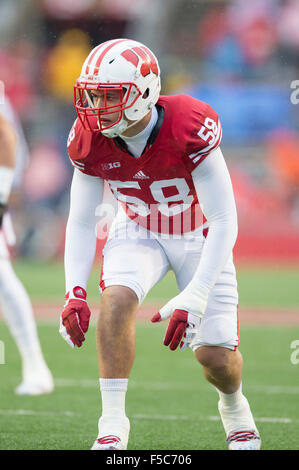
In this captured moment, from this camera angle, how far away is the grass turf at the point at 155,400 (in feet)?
12.8

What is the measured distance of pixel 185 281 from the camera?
365 centimetres

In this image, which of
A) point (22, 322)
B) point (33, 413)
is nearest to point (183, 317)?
point (33, 413)

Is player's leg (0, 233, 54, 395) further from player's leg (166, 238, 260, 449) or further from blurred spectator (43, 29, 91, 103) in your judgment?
blurred spectator (43, 29, 91, 103)

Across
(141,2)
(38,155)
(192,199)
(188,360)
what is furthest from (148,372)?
(141,2)

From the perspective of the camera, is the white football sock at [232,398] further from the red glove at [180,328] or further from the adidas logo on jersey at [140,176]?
the adidas logo on jersey at [140,176]

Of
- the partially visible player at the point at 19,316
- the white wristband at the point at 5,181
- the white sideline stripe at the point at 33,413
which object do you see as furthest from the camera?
the partially visible player at the point at 19,316

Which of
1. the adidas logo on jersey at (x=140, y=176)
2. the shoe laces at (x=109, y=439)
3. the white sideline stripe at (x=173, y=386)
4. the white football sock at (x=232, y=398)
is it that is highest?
the adidas logo on jersey at (x=140, y=176)

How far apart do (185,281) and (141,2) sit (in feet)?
45.1

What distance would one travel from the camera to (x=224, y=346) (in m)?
3.50

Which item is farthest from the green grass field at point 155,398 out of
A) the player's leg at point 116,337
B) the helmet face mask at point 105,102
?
the helmet face mask at point 105,102

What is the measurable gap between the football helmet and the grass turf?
140 cm

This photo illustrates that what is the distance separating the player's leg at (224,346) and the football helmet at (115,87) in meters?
0.63

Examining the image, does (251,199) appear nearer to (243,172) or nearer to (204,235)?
(243,172)

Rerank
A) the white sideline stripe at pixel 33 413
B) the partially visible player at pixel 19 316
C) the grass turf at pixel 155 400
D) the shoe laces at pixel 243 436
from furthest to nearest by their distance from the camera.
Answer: the partially visible player at pixel 19 316
the white sideline stripe at pixel 33 413
the grass turf at pixel 155 400
the shoe laces at pixel 243 436
